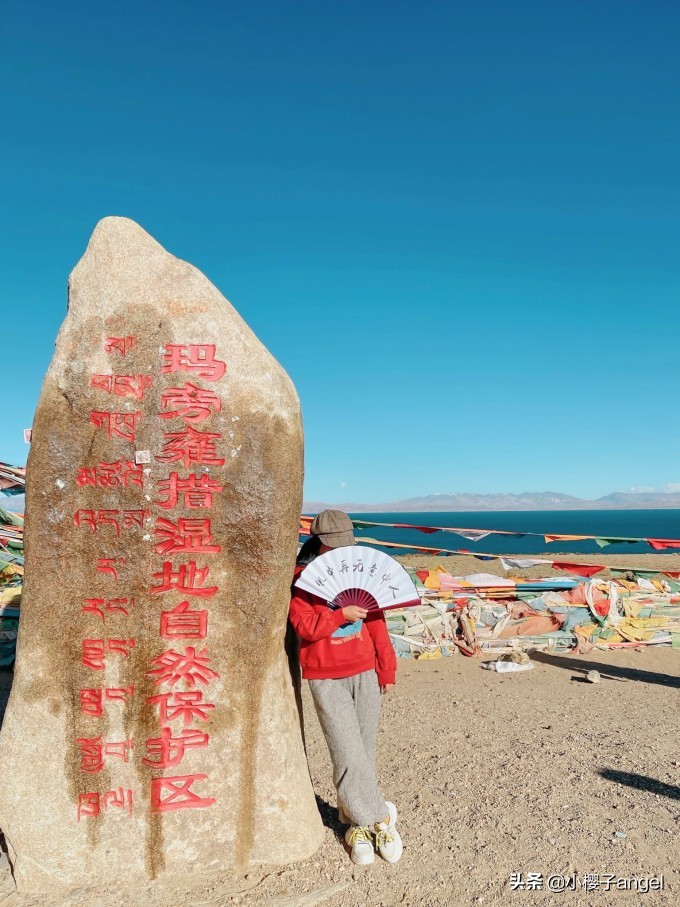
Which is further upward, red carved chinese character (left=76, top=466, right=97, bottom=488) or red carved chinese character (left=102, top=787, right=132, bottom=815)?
red carved chinese character (left=76, top=466, right=97, bottom=488)

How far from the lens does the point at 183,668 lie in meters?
3.66

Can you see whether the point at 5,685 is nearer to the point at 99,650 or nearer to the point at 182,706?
the point at 99,650

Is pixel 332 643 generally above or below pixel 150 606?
below

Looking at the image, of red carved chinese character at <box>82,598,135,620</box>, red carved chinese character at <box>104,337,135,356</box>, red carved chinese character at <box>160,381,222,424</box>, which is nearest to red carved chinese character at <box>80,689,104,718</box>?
red carved chinese character at <box>82,598,135,620</box>

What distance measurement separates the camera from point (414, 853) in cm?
385

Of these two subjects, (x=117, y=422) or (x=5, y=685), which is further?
(x=5, y=685)

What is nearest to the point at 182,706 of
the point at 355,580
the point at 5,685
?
the point at 355,580

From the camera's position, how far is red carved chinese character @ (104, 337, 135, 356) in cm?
369

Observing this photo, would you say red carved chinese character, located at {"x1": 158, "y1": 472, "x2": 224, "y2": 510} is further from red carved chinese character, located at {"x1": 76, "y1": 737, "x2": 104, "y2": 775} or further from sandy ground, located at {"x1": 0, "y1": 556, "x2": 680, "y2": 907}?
sandy ground, located at {"x1": 0, "y1": 556, "x2": 680, "y2": 907}

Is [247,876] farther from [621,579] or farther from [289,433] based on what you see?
[621,579]

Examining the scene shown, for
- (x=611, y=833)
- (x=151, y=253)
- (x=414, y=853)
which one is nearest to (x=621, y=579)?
(x=611, y=833)

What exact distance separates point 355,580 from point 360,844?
1.51 m

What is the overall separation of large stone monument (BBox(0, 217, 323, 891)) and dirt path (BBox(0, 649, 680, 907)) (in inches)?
12.2

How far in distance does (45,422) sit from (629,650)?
345 inches
